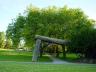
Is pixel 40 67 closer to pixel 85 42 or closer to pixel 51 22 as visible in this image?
pixel 85 42

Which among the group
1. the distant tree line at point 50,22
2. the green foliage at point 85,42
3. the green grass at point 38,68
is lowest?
the green grass at point 38,68

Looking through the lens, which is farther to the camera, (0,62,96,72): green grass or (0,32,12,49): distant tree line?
(0,32,12,49): distant tree line

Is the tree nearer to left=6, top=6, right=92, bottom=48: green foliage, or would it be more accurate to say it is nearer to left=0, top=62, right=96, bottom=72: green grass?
left=6, top=6, right=92, bottom=48: green foliage

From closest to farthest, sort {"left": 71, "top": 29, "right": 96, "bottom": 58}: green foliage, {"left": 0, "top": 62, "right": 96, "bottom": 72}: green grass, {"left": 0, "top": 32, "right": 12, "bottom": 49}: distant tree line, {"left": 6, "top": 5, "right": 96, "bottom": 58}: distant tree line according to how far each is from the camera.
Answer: {"left": 0, "top": 62, "right": 96, "bottom": 72}: green grass → {"left": 71, "top": 29, "right": 96, "bottom": 58}: green foliage → {"left": 6, "top": 5, "right": 96, "bottom": 58}: distant tree line → {"left": 0, "top": 32, "right": 12, "bottom": 49}: distant tree line

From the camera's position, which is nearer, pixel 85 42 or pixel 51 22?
pixel 85 42

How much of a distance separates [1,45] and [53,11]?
71774 mm

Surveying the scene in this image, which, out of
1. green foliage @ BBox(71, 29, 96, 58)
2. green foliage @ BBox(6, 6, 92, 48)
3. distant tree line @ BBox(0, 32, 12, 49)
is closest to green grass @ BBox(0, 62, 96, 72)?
green foliage @ BBox(71, 29, 96, 58)

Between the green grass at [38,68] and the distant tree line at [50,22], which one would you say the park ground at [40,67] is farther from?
the distant tree line at [50,22]

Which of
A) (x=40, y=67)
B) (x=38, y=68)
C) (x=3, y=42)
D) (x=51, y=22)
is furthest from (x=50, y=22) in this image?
(x=3, y=42)

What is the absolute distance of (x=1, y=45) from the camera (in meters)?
120

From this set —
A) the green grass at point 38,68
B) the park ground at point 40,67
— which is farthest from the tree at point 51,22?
the green grass at point 38,68

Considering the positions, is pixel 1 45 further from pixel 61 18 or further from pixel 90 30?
pixel 90 30

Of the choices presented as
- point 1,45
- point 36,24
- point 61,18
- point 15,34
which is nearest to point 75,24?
point 61,18

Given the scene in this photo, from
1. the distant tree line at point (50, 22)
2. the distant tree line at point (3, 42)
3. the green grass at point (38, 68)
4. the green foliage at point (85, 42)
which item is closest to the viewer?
the green grass at point (38, 68)
